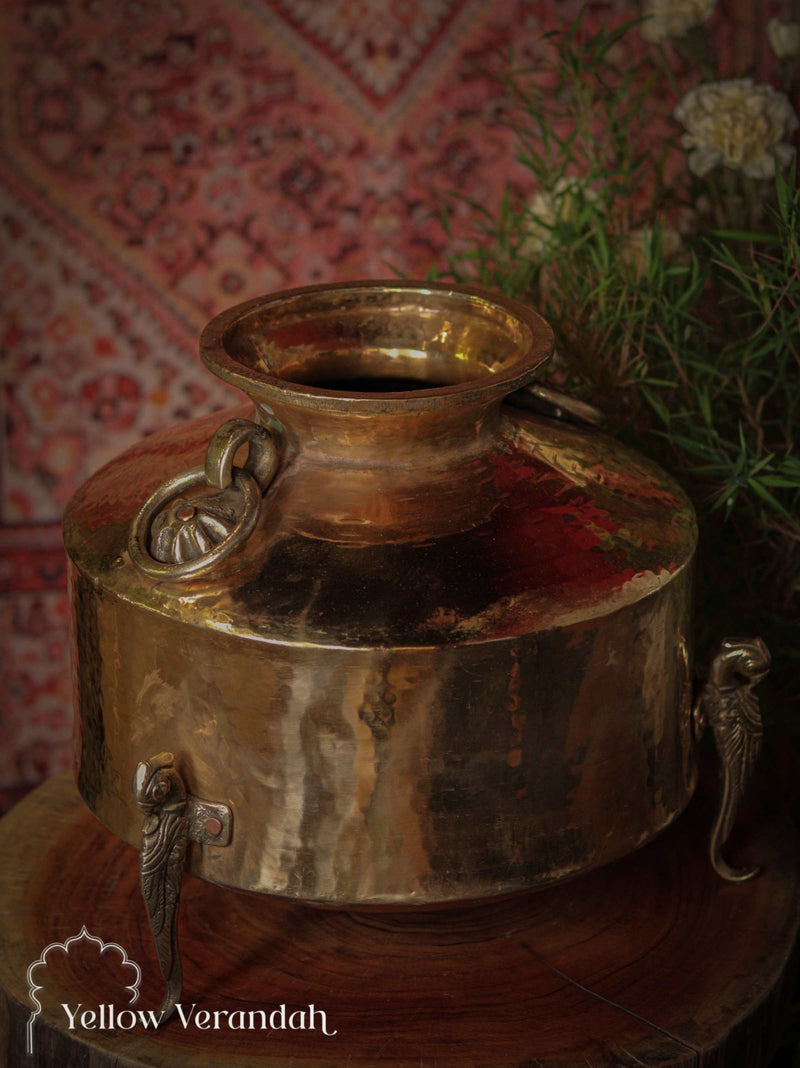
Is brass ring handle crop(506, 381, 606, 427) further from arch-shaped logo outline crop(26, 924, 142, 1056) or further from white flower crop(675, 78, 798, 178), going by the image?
arch-shaped logo outline crop(26, 924, 142, 1056)

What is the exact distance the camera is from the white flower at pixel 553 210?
4.68 feet

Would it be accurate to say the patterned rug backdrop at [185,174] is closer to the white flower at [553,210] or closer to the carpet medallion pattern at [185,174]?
the carpet medallion pattern at [185,174]

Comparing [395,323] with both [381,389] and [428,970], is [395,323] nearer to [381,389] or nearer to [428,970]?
[381,389]

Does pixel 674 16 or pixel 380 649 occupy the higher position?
pixel 674 16

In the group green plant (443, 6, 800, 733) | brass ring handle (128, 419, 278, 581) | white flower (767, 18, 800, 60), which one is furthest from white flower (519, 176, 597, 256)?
brass ring handle (128, 419, 278, 581)

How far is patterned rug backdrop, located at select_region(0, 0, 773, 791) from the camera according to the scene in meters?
1.68

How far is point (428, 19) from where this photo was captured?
169cm

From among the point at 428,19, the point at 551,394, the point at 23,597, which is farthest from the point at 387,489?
the point at 23,597

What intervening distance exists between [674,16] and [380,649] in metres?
0.89

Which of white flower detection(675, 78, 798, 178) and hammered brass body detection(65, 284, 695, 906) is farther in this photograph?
white flower detection(675, 78, 798, 178)

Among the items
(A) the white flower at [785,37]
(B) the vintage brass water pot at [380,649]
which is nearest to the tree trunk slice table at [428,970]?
(B) the vintage brass water pot at [380,649]

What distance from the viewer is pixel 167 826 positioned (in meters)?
0.96

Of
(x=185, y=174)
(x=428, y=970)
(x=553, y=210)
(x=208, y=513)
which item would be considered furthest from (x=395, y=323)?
(x=185, y=174)

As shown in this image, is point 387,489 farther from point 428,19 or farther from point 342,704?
point 428,19
